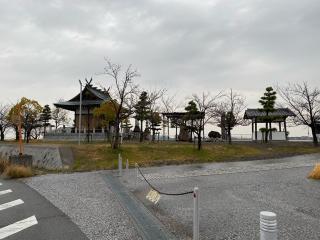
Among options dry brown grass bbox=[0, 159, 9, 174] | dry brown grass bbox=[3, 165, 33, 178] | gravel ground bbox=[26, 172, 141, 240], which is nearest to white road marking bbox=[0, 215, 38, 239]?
gravel ground bbox=[26, 172, 141, 240]

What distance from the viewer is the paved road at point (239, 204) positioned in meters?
6.86

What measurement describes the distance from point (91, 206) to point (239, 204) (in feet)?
14.1

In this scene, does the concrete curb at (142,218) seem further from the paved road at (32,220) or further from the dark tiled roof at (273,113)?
the dark tiled roof at (273,113)

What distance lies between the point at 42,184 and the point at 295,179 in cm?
1090

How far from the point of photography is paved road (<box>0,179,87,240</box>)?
6543mm

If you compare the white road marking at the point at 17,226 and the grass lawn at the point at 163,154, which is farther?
the grass lawn at the point at 163,154

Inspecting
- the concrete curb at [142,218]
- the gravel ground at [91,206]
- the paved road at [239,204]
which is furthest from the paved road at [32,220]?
the paved road at [239,204]

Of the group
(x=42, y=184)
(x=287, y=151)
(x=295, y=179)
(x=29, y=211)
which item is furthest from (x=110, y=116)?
(x=29, y=211)

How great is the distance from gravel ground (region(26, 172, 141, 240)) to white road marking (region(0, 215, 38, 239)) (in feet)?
3.02

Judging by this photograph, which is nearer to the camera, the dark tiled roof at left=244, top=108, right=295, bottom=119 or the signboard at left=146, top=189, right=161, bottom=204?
the signboard at left=146, top=189, right=161, bottom=204

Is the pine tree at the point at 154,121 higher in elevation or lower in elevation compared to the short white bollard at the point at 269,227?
higher

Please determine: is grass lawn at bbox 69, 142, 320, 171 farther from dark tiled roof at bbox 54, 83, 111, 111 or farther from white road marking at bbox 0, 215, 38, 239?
dark tiled roof at bbox 54, 83, 111, 111

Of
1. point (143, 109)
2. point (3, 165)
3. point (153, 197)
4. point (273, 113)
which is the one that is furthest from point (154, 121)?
point (153, 197)

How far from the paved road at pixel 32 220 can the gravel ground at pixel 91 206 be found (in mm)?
257
